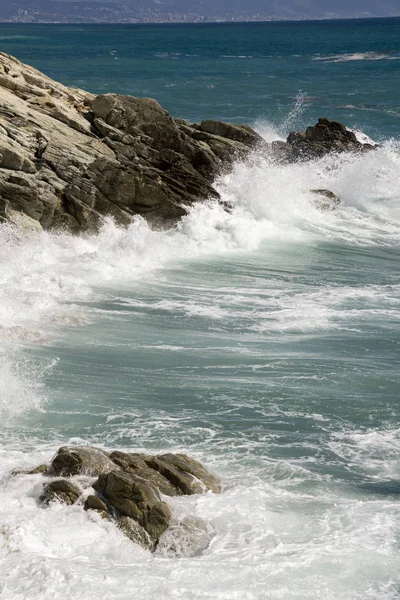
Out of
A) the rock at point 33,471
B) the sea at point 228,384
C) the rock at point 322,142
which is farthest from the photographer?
the rock at point 322,142

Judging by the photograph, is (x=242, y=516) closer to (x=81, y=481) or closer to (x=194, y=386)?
(x=81, y=481)

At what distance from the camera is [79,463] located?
9922 millimetres

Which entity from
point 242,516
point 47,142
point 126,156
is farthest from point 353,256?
point 242,516

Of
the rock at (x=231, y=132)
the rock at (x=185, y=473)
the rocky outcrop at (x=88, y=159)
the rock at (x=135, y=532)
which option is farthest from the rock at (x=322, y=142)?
the rock at (x=135, y=532)

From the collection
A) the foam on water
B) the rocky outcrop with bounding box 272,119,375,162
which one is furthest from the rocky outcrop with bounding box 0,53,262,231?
the rocky outcrop with bounding box 272,119,375,162

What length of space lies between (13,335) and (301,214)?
1291 centimetres

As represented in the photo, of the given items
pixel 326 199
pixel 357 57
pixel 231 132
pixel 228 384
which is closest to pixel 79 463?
pixel 228 384

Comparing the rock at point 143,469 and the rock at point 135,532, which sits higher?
the rock at point 143,469

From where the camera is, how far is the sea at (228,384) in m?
8.80

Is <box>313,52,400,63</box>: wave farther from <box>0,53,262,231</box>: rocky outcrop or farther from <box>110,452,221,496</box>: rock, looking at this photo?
<box>110,452,221,496</box>: rock

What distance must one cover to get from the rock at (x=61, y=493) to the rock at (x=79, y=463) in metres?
0.26

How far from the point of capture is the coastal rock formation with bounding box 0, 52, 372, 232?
797 inches

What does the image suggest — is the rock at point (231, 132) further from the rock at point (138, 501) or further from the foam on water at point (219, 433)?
the rock at point (138, 501)

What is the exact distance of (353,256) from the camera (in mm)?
22188
